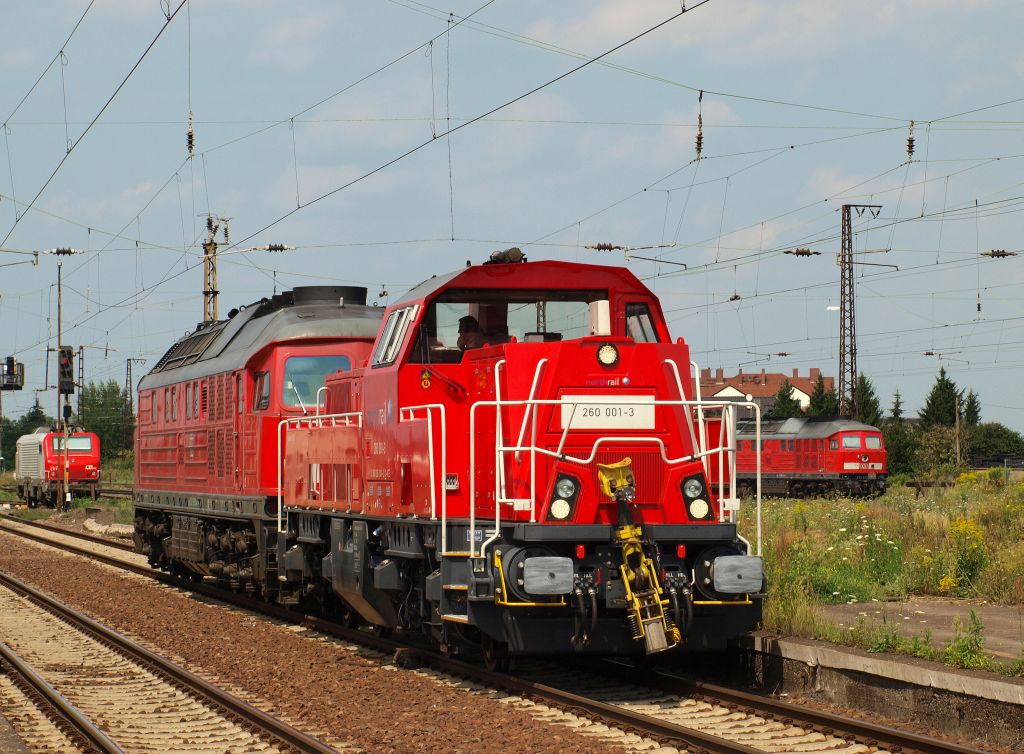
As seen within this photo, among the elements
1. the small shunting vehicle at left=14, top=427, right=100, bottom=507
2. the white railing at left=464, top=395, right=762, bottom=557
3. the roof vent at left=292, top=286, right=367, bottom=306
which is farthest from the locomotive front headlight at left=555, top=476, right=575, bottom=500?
the small shunting vehicle at left=14, top=427, right=100, bottom=507

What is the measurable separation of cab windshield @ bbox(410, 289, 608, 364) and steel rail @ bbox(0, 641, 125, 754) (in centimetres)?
414

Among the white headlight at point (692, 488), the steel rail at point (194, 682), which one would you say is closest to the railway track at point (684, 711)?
the white headlight at point (692, 488)

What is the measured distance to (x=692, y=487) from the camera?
10188 millimetres

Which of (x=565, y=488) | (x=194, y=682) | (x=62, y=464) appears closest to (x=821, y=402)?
(x=62, y=464)

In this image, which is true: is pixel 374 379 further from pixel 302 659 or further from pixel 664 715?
pixel 664 715

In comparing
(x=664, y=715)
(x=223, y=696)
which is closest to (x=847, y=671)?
(x=664, y=715)

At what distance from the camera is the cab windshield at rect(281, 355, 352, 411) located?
15797mm

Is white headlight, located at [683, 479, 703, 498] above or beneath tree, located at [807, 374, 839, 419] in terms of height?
beneath

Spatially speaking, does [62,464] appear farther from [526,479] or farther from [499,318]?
[526,479]

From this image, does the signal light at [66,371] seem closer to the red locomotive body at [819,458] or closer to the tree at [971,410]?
the red locomotive body at [819,458]

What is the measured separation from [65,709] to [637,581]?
4550mm

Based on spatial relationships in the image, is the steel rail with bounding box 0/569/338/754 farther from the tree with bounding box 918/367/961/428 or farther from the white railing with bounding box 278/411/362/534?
the tree with bounding box 918/367/961/428

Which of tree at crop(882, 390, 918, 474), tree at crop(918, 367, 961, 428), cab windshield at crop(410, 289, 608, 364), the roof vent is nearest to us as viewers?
cab windshield at crop(410, 289, 608, 364)

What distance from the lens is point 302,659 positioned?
41.1 ft
